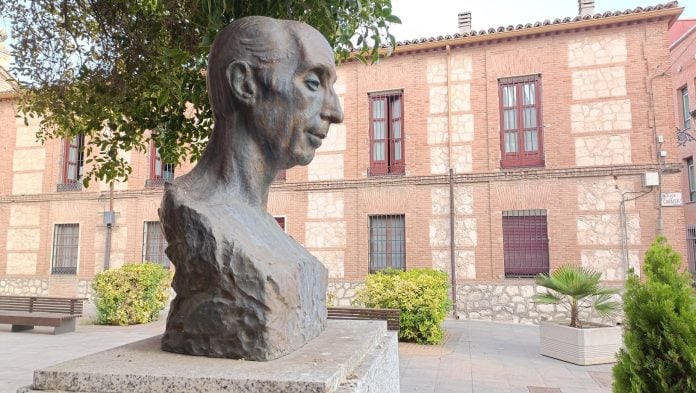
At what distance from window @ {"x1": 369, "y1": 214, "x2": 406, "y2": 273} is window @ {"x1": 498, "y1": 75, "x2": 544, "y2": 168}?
3003mm

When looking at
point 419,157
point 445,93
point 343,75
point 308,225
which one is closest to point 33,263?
point 308,225

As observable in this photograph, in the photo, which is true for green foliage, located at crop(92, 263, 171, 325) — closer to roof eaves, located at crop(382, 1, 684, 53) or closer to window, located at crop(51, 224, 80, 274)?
window, located at crop(51, 224, 80, 274)

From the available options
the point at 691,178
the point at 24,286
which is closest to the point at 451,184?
the point at 24,286

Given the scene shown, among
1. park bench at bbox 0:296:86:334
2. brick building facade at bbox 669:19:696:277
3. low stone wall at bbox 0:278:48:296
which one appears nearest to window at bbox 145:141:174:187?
low stone wall at bbox 0:278:48:296

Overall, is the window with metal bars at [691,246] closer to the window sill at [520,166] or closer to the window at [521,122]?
the window sill at [520,166]

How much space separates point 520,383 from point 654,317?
9.10ft

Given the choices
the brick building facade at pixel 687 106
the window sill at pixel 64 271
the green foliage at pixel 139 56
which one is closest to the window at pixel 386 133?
the green foliage at pixel 139 56

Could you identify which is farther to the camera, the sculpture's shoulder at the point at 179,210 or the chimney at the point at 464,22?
the chimney at the point at 464,22

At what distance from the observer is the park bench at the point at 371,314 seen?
779 centimetres

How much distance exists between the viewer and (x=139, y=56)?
4492 mm

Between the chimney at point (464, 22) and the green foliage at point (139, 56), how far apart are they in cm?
1034

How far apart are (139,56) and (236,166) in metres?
2.62

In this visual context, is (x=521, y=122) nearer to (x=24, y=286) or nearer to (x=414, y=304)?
(x=414, y=304)

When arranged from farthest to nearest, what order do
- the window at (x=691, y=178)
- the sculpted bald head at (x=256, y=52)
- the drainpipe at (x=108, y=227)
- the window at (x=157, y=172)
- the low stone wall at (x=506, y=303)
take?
the window at (x=691, y=178), the window at (x=157, y=172), the drainpipe at (x=108, y=227), the low stone wall at (x=506, y=303), the sculpted bald head at (x=256, y=52)
